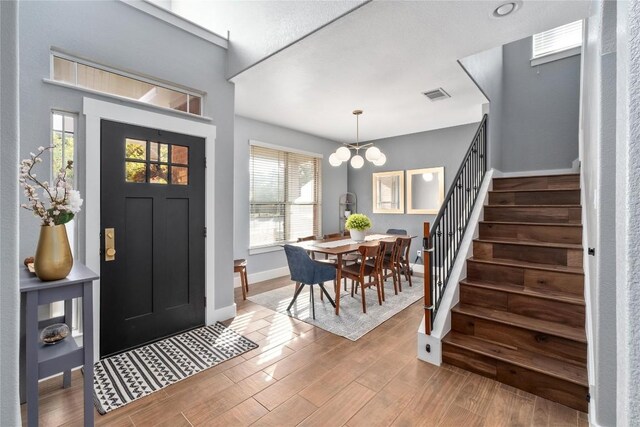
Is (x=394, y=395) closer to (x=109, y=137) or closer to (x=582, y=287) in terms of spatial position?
(x=582, y=287)

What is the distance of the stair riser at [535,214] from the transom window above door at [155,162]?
3404mm

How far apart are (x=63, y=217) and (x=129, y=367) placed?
4.53ft

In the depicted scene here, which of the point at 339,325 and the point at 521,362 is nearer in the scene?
the point at 521,362

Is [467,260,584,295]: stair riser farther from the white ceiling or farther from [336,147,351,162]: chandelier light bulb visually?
[336,147,351,162]: chandelier light bulb

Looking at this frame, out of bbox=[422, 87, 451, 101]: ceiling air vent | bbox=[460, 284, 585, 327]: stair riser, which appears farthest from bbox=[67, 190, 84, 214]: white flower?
bbox=[422, 87, 451, 101]: ceiling air vent

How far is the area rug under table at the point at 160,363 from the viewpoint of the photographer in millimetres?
2047

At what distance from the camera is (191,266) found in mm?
3025

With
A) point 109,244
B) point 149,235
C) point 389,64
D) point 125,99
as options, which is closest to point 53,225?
point 109,244

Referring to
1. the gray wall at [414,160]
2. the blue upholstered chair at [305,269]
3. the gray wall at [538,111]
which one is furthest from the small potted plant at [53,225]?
the gray wall at [414,160]

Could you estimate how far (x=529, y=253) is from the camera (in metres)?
2.68

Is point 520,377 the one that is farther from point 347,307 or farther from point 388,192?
point 388,192

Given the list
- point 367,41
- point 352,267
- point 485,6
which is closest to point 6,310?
point 367,41

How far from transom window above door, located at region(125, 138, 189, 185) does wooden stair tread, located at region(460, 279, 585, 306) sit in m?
2.99

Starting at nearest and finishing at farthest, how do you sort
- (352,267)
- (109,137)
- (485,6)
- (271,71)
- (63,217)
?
(63,217) < (485,6) < (109,137) < (271,71) < (352,267)
